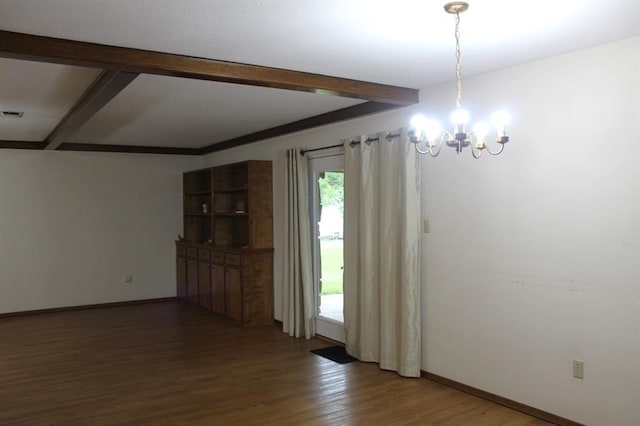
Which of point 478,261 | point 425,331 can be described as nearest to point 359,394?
point 425,331

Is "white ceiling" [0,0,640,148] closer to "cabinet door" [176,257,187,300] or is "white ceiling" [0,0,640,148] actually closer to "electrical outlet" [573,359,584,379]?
"electrical outlet" [573,359,584,379]

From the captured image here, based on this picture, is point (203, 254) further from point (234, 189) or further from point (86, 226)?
point (86, 226)

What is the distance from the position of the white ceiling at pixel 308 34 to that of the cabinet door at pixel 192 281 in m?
3.78

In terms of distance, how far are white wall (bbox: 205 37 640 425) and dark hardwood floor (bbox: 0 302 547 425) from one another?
424 mm

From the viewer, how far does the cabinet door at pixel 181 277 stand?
8.38m

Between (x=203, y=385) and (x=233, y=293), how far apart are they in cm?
241

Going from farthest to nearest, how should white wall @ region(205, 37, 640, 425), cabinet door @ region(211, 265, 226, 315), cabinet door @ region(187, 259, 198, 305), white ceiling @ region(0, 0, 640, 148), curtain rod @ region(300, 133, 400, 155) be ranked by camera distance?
1. cabinet door @ region(187, 259, 198, 305)
2. cabinet door @ region(211, 265, 226, 315)
3. curtain rod @ region(300, 133, 400, 155)
4. white wall @ region(205, 37, 640, 425)
5. white ceiling @ region(0, 0, 640, 148)

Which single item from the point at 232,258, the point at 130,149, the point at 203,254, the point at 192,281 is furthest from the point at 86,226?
the point at 232,258

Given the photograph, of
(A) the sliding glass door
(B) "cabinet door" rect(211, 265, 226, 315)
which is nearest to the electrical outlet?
(A) the sliding glass door

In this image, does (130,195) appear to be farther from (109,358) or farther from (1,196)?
(109,358)

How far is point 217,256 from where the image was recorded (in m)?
7.25

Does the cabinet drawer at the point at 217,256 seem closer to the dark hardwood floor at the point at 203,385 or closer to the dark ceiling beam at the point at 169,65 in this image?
the dark hardwood floor at the point at 203,385

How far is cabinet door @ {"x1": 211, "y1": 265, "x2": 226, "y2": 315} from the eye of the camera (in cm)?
710

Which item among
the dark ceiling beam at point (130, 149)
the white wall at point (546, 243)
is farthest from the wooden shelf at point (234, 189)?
the white wall at point (546, 243)
